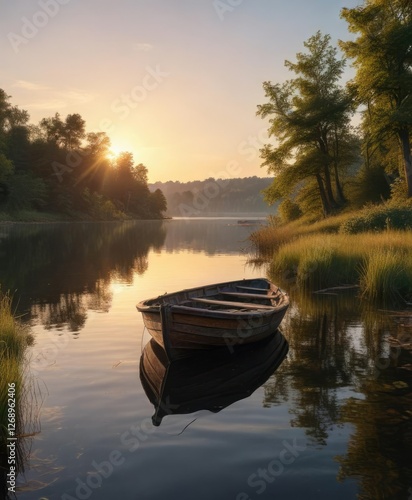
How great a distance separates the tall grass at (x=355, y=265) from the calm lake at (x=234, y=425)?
2485 mm

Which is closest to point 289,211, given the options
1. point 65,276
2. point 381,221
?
point 381,221

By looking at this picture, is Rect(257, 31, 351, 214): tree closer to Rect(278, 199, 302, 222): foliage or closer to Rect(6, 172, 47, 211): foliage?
Rect(278, 199, 302, 222): foliage

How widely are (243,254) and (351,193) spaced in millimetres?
17275

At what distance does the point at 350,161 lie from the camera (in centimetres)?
5447

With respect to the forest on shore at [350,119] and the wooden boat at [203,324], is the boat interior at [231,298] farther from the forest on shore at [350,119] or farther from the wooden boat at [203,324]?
the forest on shore at [350,119]

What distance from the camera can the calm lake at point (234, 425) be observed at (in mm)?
6398

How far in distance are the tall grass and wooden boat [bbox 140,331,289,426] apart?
6.83 m

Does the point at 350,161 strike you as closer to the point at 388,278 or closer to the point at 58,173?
the point at 388,278

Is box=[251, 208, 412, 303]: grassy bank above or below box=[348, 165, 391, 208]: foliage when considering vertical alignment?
below

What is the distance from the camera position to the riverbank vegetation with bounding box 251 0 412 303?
22234 millimetres

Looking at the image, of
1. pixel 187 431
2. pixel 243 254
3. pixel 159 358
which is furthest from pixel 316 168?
pixel 187 431

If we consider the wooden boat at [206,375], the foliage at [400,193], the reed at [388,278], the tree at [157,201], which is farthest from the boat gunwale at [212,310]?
the tree at [157,201]

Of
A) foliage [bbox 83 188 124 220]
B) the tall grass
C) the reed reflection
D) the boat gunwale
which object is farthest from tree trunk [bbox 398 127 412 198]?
foliage [bbox 83 188 124 220]

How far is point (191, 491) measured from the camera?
622 centimetres
